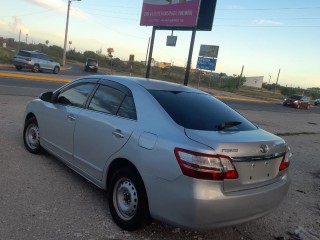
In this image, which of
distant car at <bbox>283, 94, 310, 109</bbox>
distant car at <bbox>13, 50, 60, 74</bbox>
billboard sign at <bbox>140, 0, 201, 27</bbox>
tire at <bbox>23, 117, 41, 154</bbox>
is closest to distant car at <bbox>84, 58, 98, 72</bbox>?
distant car at <bbox>13, 50, 60, 74</bbox>

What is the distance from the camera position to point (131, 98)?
4.23 meters

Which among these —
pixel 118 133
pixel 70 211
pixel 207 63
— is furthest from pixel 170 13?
pixel 207 63

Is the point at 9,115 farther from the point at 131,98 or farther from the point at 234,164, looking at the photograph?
the point at 234,164

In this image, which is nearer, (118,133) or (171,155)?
(171,155)

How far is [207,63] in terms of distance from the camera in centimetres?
3844

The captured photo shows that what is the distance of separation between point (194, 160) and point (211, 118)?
0.91m

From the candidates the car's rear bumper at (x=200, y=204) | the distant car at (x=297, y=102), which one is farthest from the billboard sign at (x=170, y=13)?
the distant car at (x=297, y=102)

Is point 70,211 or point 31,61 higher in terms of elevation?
point 31,61

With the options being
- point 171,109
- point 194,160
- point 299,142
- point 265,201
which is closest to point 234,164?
point 194,160

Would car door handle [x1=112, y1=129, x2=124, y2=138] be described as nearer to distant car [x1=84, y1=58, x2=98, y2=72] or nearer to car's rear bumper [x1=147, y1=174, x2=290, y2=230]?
car's rear bumper [x1=147, y1=174, x2=290, y2=230]

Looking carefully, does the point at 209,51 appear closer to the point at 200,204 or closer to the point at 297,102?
the point at 297,102

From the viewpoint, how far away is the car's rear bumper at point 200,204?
3229 mm

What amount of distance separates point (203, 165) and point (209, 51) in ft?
121

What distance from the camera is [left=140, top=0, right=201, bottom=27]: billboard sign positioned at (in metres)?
15.9
